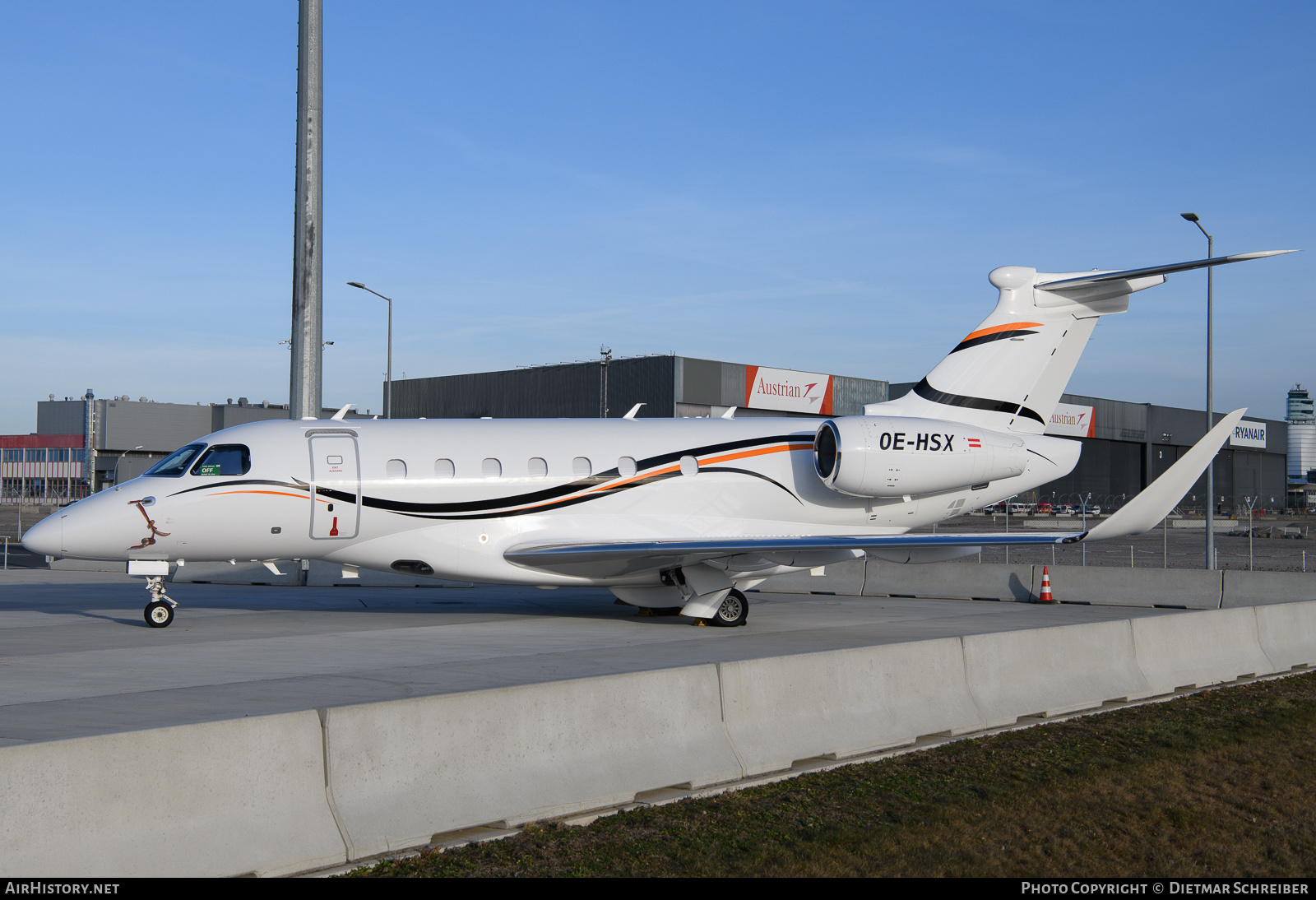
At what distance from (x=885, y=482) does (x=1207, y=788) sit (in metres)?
9.09

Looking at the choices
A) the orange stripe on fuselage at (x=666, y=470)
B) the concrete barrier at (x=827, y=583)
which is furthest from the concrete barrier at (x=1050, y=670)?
the concrete barrier at (x=827, y=583)

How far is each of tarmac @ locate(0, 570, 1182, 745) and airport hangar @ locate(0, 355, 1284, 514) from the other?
24.8 metres

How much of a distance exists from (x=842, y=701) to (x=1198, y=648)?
5682 mm

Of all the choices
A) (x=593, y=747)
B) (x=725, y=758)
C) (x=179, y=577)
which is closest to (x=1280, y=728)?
(x=725, y=758)

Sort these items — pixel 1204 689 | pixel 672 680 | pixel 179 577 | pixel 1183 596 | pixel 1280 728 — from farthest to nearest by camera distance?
pixel 179 577 < pixel 1183 596 < pixel 1204 689 < pixel 1280 728 < pixel 672 680

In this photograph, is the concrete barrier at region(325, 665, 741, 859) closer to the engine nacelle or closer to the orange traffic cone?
the engine nacelle

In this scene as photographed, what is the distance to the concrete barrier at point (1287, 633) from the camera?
12.8m

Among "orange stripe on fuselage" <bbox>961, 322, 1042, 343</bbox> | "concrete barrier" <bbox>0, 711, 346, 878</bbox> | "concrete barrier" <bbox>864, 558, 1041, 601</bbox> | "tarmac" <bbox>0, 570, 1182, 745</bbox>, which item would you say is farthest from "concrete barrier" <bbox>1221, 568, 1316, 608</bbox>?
→ "concrete barrier" <bbox>0, 711, 346, 878</bbox>

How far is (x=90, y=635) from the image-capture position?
14219 mm

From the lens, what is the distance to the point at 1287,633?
43.0 ft

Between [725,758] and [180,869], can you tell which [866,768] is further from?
[180,869]

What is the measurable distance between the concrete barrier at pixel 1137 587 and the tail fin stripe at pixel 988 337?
5.71 meters

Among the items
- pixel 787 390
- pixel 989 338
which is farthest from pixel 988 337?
pixel 787 390

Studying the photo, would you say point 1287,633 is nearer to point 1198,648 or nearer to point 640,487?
point 1198,648
